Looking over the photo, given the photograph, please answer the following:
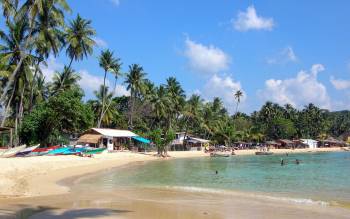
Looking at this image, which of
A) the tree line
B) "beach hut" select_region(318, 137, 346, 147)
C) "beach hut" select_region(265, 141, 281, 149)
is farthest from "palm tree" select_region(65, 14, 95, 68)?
"beach hut" select_region(318, 137, 346, 147)

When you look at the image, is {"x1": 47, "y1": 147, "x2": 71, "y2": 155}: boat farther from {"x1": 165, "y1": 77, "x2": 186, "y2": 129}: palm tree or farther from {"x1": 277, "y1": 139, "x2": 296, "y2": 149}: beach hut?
{"x1": 277, "y1": 139, "x2": 296, "y2": 149}: beach hut

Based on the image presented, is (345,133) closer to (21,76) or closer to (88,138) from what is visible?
(88,138)

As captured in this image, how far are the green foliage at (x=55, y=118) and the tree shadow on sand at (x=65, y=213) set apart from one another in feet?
94.5

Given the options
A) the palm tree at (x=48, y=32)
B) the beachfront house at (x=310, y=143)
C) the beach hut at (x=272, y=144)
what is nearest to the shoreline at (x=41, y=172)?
the palm tree at (x=48, y=32)

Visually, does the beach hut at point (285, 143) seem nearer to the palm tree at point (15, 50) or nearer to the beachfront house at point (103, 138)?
the beachfront house at point (103, 138)

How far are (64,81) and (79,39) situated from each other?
695 centimetres

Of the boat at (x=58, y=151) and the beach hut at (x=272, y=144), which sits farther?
the beach hut at (x=272, y=144)

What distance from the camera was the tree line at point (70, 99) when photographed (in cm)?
3631

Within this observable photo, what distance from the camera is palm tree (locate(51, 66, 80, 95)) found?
49375 mm

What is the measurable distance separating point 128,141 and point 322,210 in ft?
154

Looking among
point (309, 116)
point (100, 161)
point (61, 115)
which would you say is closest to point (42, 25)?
point (61, 115)

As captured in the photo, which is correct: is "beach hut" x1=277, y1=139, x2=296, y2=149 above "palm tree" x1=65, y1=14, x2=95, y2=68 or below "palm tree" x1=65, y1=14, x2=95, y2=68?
below

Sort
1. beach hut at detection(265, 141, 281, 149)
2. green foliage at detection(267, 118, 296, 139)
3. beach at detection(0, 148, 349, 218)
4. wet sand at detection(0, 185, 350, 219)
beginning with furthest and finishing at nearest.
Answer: green foliage at detection(267, 118, 296, 139) < beach hut at detection(265, 141, 281, 149) < beach at detection(0, 148, 349, 218) < wet sand at detection(0, 185, 350, 219)

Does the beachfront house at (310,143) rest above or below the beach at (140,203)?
above
